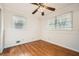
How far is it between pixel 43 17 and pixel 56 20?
9.6 inches

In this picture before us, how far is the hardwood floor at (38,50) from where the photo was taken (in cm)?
126

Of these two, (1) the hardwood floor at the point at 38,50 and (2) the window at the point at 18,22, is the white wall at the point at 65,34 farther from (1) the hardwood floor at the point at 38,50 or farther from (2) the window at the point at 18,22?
(2) the window at the point at 18,22

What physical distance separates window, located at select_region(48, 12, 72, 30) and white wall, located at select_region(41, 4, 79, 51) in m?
0.07

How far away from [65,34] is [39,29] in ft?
1.66

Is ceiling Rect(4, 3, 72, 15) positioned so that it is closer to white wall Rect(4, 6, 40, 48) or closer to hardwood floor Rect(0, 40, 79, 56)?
white wall Rect(4, 6, 40, 48)

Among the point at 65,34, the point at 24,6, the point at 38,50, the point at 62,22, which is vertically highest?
the point at 24,6

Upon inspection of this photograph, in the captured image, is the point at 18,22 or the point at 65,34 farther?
the point at 65,34

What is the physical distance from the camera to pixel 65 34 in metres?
1.42

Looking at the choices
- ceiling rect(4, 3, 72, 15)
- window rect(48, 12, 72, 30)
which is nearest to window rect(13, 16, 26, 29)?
ceiling rect(4, 3, 72, 15)

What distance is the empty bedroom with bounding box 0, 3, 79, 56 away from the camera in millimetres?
1259

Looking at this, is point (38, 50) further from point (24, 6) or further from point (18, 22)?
point (24, 6)

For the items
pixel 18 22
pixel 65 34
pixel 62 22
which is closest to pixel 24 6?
pixel 18 22

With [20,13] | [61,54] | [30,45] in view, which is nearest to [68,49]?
[61,54]

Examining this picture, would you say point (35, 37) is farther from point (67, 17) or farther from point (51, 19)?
point (67, 17)
